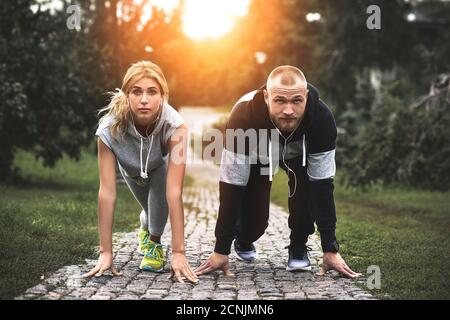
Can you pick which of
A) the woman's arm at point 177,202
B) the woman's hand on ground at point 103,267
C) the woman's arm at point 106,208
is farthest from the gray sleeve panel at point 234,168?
the woman's hand on ground at point 103,267

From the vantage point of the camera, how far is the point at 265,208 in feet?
18.9

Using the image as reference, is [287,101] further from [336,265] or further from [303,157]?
[336,265]

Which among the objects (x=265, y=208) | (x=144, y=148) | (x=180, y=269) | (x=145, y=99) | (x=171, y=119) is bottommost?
(x=180, y=269)

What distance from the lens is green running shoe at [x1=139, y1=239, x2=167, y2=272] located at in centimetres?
540

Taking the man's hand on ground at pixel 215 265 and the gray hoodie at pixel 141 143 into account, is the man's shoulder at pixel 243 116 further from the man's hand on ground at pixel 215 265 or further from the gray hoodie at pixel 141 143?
the man's hand on ground at pixel 215 265

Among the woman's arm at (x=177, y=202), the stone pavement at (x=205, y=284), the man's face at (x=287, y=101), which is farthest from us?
the woman's arm at (x=177, y=202)

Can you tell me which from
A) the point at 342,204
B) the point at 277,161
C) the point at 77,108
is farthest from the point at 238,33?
the point at 277,161

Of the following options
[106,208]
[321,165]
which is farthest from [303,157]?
[106,208]

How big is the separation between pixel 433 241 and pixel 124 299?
418 cm

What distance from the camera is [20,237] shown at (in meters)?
6.39

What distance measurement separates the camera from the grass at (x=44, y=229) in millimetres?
5020

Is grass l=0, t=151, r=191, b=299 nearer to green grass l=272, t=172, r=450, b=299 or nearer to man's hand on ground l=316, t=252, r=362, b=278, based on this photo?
man's hand on ground l=316, t=252, r=362, b=278

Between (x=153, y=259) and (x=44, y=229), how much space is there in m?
2.08

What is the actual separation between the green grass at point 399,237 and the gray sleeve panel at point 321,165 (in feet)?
3.02
